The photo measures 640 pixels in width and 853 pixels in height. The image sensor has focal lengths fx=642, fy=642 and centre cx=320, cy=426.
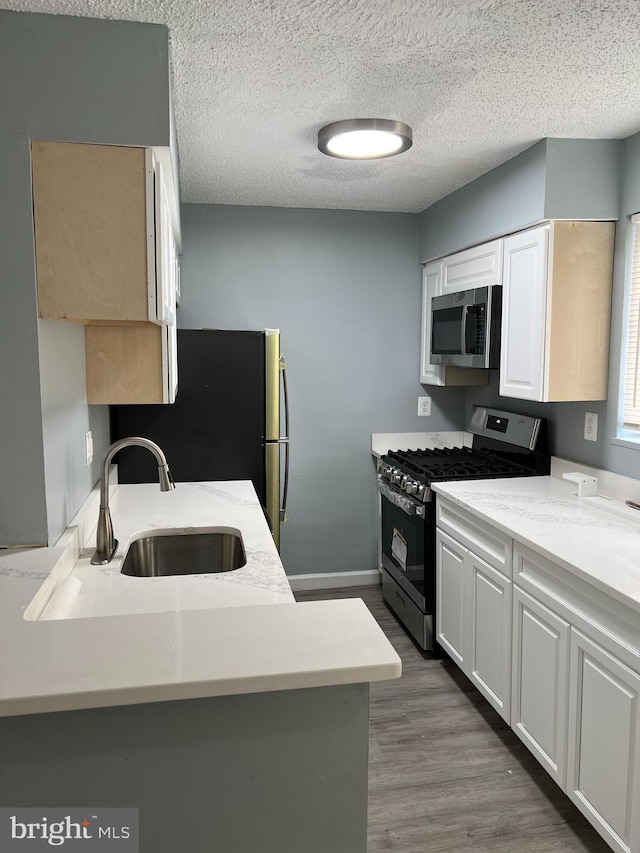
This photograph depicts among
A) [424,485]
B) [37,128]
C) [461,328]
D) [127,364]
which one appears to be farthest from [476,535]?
[37,128]

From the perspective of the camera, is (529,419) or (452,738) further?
(529,419)

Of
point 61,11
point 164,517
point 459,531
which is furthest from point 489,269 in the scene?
point 61,11

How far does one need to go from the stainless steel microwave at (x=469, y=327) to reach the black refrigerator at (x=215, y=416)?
0.96 m

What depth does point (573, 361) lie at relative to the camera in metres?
2.75

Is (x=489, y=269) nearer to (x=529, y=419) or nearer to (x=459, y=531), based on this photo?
(x=529, y=419)

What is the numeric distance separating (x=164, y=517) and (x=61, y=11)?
1629 millimetres

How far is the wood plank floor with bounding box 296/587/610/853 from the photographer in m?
2.04

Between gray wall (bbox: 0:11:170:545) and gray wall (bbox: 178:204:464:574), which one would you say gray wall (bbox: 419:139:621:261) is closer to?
gray wall (bbox: 178:204:464:574)

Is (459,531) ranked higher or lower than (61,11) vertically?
lower

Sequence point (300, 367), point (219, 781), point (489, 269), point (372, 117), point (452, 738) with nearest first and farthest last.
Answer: point (219, 781) → point (372, 117) → point (452, 738) → point (489, 269) → point (300, 367)

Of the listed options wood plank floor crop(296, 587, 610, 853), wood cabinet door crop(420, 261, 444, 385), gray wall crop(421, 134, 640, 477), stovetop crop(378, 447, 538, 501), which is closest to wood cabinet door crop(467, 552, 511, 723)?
wood plank floor crop(296, 587, 610, 853)

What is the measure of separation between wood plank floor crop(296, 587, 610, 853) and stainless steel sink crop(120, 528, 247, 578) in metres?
0.95

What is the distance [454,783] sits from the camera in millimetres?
2295

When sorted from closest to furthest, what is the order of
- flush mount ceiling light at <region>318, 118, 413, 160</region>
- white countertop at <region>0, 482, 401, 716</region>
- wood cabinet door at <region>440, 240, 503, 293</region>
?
white countertop at <region>0, 482, 401, 716</region> → flush mount ceiling light at <region>318, 118, 413, 160</region> → wood cabinet door at <region>440, 240, 503, 293</region>
